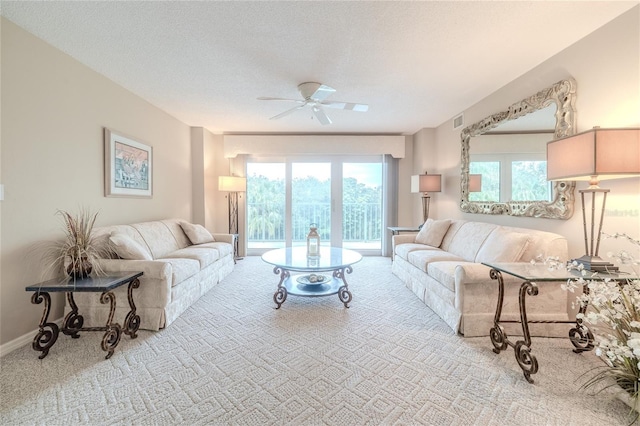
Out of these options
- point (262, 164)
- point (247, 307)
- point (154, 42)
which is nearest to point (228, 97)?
point (154, 42)

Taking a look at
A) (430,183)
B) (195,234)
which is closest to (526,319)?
(430,183)

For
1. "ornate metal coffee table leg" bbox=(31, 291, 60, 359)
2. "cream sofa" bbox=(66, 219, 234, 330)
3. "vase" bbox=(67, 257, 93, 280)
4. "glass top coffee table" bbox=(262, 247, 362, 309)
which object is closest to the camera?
"ornate metal coffee table leg" bbox=(31, 291, 60, 359)

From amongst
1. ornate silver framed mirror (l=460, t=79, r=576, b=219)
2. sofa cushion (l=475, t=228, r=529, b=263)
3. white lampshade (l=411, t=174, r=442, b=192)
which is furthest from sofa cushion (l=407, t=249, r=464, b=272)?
white lampshade (l=411, t=174, r=442, b=192)

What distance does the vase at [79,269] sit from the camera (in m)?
2.13

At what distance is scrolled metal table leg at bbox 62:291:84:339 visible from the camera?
2203mm

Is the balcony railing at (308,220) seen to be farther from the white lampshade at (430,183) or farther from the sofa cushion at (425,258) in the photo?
the sofa cushion at (425,258)

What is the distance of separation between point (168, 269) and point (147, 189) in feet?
6.03

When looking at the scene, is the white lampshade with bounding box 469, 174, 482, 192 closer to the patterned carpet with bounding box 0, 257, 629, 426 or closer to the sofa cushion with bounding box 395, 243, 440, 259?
the sofa cushion with bounding box 395, 243, 440, 259

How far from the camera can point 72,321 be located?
2.29 meters

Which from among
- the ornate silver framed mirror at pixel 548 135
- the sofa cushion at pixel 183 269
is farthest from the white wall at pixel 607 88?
the sofa cushion at pixel 183 269

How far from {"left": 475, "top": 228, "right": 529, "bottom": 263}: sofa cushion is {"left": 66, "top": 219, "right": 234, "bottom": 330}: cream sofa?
2.95 metres

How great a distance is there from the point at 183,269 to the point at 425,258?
2587 mm

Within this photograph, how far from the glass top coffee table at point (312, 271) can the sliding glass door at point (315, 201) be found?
2005 mm

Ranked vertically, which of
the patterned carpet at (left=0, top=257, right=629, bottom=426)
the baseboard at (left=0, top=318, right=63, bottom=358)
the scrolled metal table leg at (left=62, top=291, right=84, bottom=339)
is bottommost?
the patterned carpet at (left=0, top=257, right=629, bottom=426)
